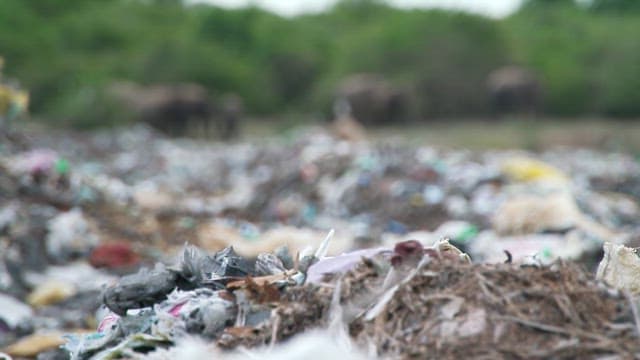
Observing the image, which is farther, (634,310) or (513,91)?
(513,91)

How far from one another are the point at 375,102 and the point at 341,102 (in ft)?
5.66

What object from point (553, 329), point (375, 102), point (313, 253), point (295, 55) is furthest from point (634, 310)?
point (295, 55)

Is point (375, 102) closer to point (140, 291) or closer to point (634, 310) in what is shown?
point (140, 291)

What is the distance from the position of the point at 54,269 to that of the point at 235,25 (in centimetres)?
3103

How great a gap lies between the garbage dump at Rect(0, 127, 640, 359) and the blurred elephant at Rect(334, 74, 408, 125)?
9.90m

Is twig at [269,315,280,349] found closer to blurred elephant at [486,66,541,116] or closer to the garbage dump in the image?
the garbage dump

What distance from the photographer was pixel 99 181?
34.7 ft

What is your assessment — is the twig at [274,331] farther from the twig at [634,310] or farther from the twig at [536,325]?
the twig at [634,310]

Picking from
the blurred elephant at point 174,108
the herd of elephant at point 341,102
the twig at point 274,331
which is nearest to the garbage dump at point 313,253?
the twig at point 274,331

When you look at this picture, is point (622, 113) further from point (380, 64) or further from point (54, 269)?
point (54, 269)

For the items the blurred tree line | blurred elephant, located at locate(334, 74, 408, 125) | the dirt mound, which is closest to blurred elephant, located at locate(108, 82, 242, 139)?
the blurred tree line

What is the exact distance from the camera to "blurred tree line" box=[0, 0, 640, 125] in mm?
27984

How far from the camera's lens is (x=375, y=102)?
27.6 metres

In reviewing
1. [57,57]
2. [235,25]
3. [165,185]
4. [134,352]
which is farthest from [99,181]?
[235,25]
